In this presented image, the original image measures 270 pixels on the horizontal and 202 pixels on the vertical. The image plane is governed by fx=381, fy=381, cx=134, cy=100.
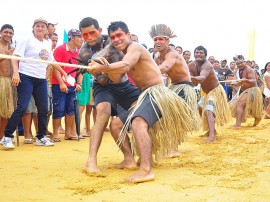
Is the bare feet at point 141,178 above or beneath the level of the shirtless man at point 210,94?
beneath

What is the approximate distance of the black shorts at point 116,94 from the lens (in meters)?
3.74

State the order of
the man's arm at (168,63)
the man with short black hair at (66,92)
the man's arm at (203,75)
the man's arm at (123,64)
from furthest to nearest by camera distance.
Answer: the man's arm at (203,75)
the man with short black hair at (66,92)
the man's arm at (168,63)
the man's arm at (123,64)

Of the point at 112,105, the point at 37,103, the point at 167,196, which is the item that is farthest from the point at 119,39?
the point at 37,103

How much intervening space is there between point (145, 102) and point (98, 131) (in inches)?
20.6

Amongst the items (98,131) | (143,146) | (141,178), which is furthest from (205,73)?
(141,178)

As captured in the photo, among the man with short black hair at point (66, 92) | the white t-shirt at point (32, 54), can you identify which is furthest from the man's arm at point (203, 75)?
the white t-shirt at point (32, 54)

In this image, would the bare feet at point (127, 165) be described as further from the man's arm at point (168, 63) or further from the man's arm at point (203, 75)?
the man's arm at point (203, 75)

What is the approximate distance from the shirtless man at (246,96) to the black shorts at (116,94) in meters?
4.30

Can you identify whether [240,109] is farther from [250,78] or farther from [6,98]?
[6,98]

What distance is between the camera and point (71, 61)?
558 cm

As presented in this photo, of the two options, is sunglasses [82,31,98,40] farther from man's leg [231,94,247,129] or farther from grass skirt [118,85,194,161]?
man's leg [231,94,247,129]

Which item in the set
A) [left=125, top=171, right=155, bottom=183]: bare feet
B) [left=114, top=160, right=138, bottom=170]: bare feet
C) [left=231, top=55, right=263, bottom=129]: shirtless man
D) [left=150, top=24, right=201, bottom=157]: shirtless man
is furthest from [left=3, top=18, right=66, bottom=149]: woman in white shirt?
[left=231, top=55, right=263, bottom=129]: shirtless man

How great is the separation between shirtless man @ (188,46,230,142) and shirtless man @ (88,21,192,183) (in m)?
2.25

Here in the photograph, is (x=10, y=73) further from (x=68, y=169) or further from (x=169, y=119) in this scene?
(x=169, y=119)
